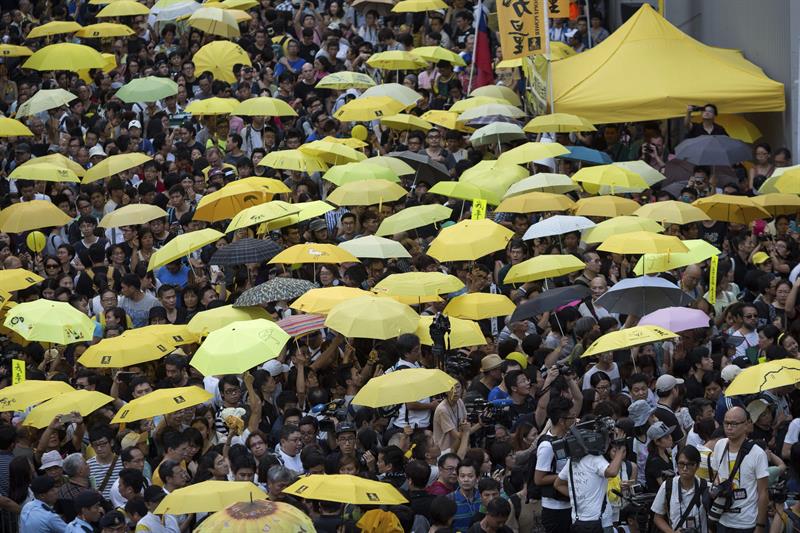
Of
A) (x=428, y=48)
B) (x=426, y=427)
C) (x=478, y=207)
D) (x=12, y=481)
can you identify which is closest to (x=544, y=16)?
(x=428, y=48)

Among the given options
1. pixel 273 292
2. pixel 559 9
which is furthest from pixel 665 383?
pixel 559 9

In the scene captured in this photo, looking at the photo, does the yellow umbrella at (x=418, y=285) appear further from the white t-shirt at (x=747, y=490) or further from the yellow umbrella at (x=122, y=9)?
the yellow umbrella at (x=122, y=9)

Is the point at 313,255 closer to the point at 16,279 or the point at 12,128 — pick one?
the point at 16,279

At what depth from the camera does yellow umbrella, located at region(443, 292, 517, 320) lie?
14930mm

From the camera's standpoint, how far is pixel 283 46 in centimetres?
2511

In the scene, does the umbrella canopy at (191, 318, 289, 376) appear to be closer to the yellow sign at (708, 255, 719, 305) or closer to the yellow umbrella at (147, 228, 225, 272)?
the yellow umbrella at (147, 228, 225, 272)

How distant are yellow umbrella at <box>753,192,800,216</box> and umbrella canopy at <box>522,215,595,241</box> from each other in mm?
1912

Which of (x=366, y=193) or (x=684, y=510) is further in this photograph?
(x=366, y=193)

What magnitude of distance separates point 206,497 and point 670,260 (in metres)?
5.78

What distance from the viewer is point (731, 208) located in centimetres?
1728

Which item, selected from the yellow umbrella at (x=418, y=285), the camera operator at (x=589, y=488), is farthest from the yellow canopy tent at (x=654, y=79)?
the camera operator at (x=589, y=488)

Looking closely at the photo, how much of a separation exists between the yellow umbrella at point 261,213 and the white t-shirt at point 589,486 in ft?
19.4

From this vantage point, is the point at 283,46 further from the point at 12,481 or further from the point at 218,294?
the point at 12,481

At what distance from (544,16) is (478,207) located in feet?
13.3
